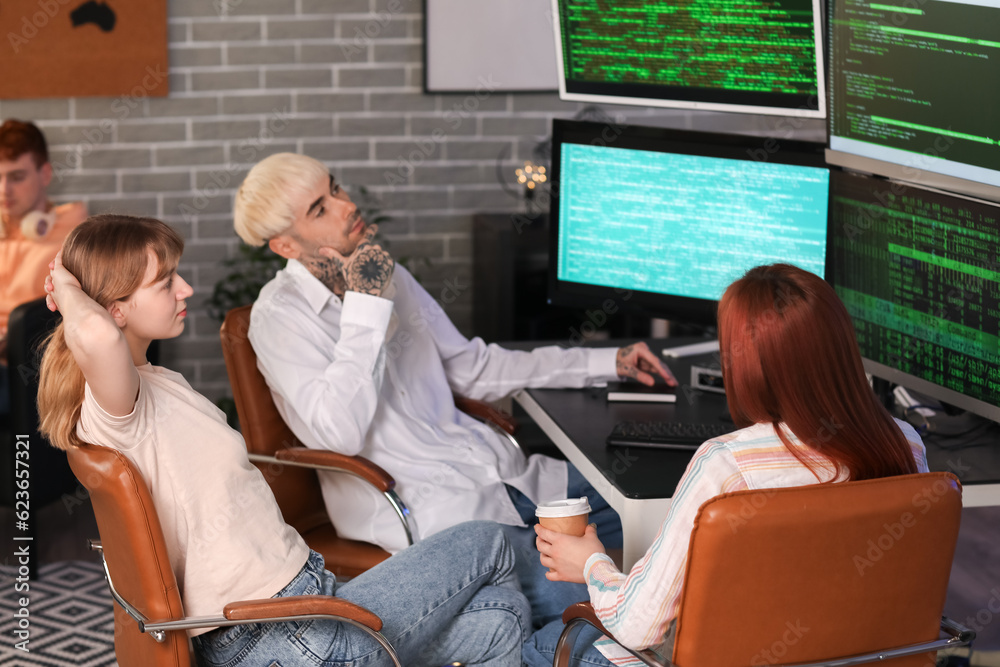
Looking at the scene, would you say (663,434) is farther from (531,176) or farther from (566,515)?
(531,176)

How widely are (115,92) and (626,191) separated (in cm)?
233

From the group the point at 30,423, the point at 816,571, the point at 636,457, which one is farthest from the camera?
the point at 30,423

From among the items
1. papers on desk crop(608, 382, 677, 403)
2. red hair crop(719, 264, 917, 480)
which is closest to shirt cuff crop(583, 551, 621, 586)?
red hair crop(719, 264, 917, 480)

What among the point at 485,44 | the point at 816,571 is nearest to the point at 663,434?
the point at 816,571

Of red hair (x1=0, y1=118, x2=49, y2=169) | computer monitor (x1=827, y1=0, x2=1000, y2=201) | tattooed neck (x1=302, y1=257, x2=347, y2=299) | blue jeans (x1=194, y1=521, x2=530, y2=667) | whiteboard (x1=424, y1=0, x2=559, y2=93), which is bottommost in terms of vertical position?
blue jeans (x1=194, y1=521, x2=530, y2=667)

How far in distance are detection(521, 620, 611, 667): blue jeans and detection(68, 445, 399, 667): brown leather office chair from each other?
28 cm

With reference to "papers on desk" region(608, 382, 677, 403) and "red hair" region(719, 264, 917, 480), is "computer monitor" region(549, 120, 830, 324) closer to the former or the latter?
"papers on desk" region(608, 382, 677, 403)

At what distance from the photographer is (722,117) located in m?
4.64

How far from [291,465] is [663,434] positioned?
882 millimetres

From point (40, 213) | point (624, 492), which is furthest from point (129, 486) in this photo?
point (40, 213)

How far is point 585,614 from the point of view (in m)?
1.64

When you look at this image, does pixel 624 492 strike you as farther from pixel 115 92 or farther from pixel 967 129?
pixel 115 92

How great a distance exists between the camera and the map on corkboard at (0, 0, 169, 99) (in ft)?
13.1

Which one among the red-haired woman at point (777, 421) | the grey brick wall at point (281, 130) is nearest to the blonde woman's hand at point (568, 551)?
the red-haired woman at point (777, 421)
